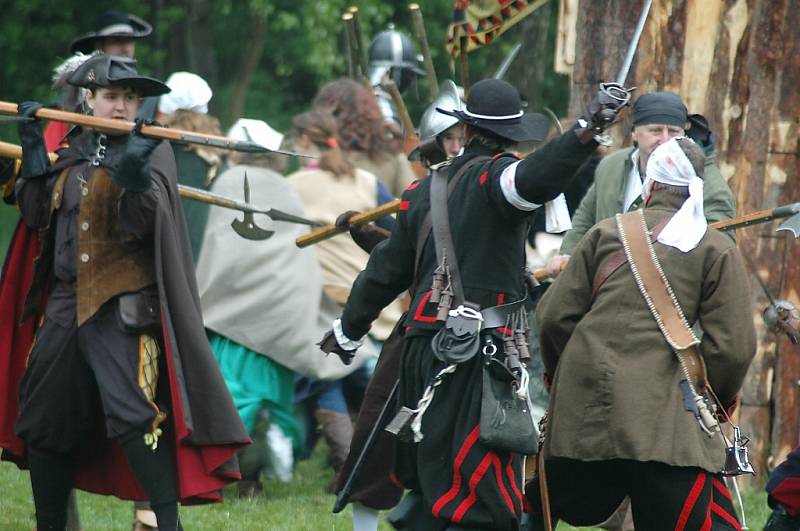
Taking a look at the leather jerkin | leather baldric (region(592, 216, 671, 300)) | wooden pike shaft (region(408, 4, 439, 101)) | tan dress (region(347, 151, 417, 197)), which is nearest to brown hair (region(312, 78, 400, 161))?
tan dress (region(347, 151, 417, 197))

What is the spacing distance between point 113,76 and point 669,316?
220 centimetres

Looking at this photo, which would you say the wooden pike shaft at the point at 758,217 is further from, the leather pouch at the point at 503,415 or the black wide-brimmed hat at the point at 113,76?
the black wide-brimmed hat at the point at 113,76

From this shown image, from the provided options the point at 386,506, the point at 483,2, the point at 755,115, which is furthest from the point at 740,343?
the point at 755,115

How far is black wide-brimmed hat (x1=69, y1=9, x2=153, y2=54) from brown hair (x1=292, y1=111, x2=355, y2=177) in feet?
3.37

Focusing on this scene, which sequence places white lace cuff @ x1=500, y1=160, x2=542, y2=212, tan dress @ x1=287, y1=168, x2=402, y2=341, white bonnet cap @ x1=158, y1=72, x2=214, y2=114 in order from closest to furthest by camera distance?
1. white lace cuff @ x1=500, y1=160, x2=542, y2=212
2. white bonnet cap @ x1=158, y1=72, x2=214, y2=114
3. tan dress @ x1=287, y1=168, x2=402, y2=341

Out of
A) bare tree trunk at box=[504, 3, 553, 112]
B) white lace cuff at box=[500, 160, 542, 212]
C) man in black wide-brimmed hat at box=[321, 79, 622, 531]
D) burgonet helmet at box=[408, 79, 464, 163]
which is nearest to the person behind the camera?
white lace cuff at box=[500, 160, 542, 212]

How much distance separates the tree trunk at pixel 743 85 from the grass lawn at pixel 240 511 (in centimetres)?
110

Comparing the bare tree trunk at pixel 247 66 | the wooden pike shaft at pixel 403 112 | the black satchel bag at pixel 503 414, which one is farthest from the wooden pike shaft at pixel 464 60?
the bare tree trunk at pixel 247 66

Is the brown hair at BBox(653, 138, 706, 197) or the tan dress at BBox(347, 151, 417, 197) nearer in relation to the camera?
the brown hair at BBox(653, 138, 706, 197)

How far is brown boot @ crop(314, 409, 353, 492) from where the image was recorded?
8.55 metres

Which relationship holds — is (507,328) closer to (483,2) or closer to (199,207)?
(483,2)

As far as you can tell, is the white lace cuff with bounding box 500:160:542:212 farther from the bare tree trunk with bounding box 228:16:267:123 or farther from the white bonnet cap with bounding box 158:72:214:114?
the bare tree trunk with bounding box 228:16:267:123

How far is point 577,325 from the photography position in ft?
18.8

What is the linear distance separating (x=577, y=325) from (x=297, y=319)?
2.96m
